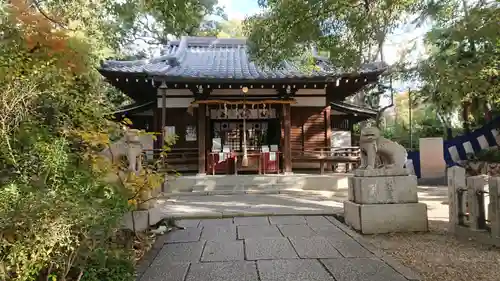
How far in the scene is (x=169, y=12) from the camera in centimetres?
409

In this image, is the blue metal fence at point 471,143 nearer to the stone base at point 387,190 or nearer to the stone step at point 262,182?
the stone step at point 262,182

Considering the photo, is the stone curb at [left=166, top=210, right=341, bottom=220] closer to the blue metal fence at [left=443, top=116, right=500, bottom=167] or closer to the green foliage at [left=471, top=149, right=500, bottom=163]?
the green foliage at [left=471, top=149, right=500, bottom=163]

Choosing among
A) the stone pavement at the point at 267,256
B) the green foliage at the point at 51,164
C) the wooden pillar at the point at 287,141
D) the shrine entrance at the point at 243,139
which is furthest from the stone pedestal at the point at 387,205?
the shrine entrance at the point at 243,139

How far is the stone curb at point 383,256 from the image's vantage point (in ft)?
10.6

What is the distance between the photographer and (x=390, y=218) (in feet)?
17.1

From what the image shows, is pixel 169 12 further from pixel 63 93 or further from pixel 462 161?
pixel 462 161

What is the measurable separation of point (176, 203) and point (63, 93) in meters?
5.51

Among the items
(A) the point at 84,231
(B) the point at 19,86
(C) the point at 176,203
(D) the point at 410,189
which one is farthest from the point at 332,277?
(C) the point at 176,203

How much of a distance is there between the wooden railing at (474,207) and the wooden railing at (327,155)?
21.4ft

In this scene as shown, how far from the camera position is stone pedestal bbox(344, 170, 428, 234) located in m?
5.18

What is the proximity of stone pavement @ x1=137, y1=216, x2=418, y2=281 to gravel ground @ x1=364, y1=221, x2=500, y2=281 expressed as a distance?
0.24 meters

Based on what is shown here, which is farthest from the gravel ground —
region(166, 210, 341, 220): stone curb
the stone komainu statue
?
region(166, 210, 341, 220): stone curb

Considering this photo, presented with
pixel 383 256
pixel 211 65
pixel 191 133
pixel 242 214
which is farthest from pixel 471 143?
pixel 383 256

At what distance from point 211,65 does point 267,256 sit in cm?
1070
